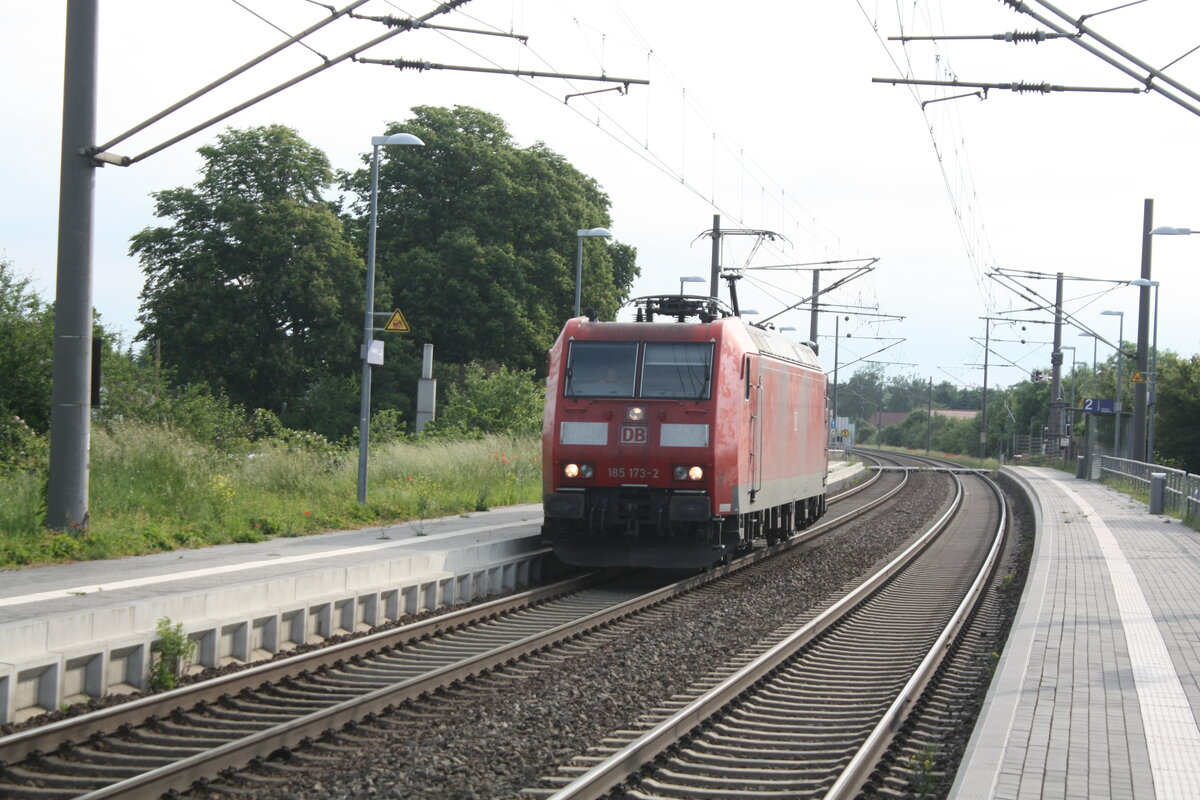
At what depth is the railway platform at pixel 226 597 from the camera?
8766 millimetres

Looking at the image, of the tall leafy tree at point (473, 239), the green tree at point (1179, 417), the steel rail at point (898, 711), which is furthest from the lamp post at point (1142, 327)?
the steel rail at point (898, 711)

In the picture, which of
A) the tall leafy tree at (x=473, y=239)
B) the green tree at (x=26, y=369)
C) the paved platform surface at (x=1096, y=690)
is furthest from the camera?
the tall leafy tree at (x=473, y=239)

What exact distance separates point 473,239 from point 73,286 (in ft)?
107

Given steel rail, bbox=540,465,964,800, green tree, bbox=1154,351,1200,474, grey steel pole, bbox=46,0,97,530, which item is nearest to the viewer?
steel rail, bbox=540,465,964,800

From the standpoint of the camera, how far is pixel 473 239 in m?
45.6

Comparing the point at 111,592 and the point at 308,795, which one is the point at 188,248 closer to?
the point at 111,592

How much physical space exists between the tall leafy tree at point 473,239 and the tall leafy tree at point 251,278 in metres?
2.60

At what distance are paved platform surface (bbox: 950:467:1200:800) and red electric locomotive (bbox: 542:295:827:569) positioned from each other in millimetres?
3883

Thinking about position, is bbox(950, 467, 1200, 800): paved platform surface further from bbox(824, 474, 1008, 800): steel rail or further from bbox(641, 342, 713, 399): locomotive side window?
bbox(641, 342, 713, 399): locomotive side window

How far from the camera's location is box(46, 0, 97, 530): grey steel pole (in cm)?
1327

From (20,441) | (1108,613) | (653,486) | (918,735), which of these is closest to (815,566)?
(653,486)

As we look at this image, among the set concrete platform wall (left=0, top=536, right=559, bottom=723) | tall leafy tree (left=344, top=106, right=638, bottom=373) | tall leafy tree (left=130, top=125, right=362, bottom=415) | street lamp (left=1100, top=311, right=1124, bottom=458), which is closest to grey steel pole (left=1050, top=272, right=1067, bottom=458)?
street lamp (left=1100, top=311, right=1124, bottom=458)

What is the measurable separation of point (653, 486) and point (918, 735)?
7417mm

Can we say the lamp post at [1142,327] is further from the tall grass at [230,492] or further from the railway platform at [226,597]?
the railway platform at [226,597]
